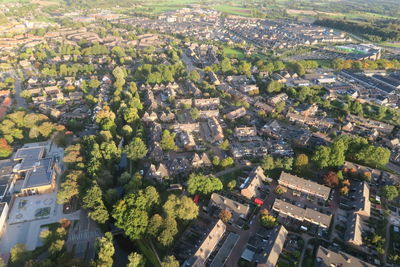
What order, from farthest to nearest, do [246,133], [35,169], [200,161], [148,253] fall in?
[246,133]
[200,161]
[35,169]
[148,253]

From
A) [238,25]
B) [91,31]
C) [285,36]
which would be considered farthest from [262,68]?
[91,31]

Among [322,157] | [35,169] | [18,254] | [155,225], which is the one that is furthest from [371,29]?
[18,254]

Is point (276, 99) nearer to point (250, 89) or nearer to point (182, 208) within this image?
point (250, 89)

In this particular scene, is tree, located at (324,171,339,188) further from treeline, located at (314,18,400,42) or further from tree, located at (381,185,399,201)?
treeline, located at (314,18,400,42)

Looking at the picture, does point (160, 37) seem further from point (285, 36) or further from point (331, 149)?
point (331, 149)

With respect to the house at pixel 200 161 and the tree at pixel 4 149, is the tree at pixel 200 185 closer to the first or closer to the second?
the house at pixel 200 161

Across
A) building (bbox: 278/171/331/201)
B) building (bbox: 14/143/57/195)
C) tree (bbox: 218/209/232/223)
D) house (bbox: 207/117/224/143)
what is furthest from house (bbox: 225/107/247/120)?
building (bbox: 14/143/57/195)
